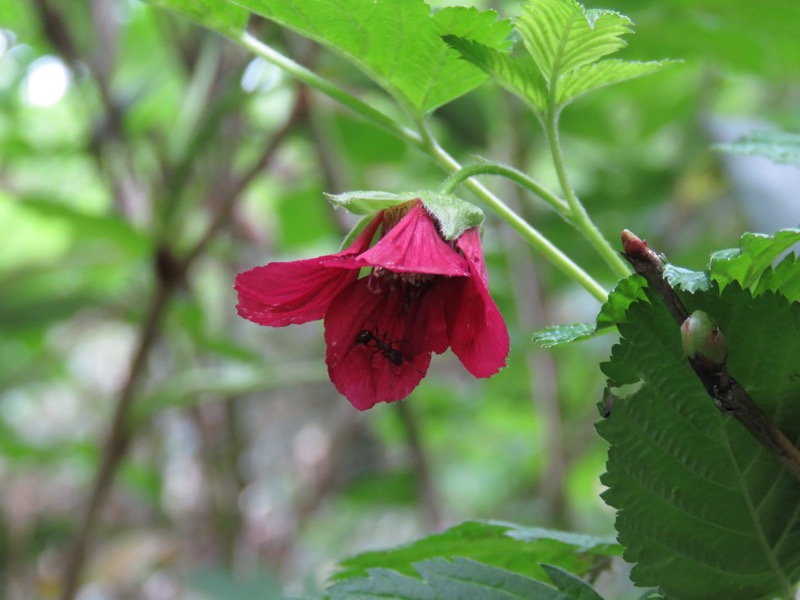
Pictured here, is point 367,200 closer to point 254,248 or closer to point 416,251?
point 416,251

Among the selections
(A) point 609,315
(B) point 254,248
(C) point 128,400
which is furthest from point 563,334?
(B) point 254,248

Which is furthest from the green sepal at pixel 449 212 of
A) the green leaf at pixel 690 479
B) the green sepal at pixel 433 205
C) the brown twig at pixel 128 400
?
the brown twig at pixel 128 400

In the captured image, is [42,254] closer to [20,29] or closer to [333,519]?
[20,29]

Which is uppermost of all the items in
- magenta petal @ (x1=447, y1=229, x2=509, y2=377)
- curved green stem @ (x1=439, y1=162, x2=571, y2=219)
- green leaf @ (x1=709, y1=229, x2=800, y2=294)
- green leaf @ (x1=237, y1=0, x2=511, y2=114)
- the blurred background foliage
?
the blurred background foliage

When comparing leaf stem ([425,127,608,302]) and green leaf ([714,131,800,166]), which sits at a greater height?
green leaf ([714,131,800,166])

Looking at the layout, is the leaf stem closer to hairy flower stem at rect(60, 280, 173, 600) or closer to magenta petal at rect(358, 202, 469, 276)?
magenta petal at rect(358, 202, 469, 276)

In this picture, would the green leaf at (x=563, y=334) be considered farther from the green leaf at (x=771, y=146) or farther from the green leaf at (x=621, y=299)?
the green leaf at (x=771, y=146)

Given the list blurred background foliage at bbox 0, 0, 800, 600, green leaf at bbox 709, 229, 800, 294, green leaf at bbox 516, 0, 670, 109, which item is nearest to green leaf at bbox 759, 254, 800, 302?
green leaf at bbox 709, 229, 800, 294

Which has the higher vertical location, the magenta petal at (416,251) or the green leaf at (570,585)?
the magenta petal at (416,251)
